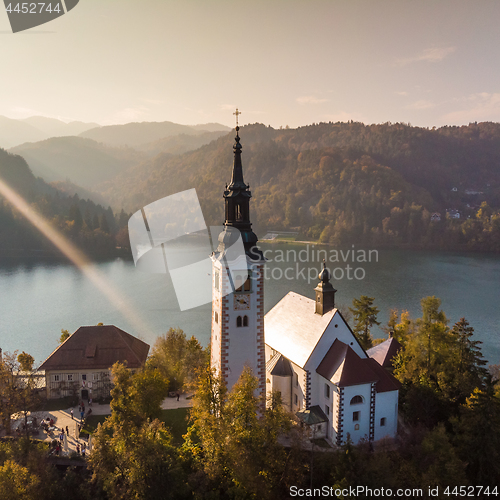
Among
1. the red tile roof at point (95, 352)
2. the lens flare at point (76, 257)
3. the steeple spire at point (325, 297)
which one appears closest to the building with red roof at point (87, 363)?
the red tile roof at point (95, 352)

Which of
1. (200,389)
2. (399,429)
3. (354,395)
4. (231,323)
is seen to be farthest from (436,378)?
(200,389)

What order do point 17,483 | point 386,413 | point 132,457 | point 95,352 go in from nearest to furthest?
point 17,483 → point 132,457 → point 386,413 → point 95,352

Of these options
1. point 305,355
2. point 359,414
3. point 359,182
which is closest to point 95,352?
point 305,355

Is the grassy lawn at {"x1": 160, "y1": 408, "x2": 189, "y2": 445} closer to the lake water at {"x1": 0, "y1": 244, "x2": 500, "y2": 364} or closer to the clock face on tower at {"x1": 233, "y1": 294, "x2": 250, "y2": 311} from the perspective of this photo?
the clock face on tower at {"x1": 233, "y1": 294, "x2": 250, "y2": 311}

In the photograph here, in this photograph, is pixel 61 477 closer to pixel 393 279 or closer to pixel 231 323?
pixel 231 323

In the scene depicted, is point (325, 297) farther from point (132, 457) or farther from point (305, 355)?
point (132, 457)

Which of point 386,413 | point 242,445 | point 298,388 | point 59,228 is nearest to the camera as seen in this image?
point 242,445

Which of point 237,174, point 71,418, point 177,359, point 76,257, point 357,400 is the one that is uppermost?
point 237,174
